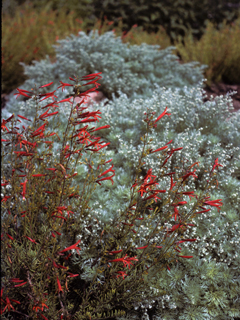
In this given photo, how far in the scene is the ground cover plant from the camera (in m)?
1.96

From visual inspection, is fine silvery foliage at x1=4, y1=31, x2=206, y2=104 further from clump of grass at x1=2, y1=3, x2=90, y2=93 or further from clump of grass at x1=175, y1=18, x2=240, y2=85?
clump of grass at x1=2, y1=3, x2=90, y2=93

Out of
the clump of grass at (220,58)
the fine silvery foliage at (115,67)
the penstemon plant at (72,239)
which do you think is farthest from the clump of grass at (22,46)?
the penstemon plant at (72,239)

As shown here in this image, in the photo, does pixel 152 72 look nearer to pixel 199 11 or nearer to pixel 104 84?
pixel 104 84

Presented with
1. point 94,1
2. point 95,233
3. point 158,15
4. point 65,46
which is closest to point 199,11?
point 158,15

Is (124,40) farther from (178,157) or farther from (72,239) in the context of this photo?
(72,239)

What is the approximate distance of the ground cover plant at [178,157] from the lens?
1.96 meters

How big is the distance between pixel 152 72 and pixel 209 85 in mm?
866

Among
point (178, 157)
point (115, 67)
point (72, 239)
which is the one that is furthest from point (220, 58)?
point (72, 239)

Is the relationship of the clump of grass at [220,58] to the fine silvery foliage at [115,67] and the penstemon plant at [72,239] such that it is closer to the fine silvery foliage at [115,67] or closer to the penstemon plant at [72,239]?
the fine silvery foliage at [115,67]

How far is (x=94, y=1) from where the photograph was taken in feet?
25.1

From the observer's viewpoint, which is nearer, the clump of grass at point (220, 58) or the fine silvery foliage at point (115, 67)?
the fine silvery foliage at point (115, 67)

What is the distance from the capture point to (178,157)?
8.41 feet

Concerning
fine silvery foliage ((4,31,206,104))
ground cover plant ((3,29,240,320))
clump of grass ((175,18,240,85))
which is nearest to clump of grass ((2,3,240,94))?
clump of grass ((175,18,240,85))

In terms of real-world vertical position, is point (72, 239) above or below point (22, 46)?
below
